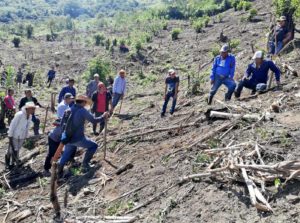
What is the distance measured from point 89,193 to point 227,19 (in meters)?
29.7

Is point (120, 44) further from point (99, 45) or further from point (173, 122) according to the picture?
point (173, 122)

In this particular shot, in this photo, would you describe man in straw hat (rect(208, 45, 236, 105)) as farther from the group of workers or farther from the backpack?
the backpack

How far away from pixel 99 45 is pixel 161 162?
33796mm

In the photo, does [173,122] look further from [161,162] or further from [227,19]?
[227,19]

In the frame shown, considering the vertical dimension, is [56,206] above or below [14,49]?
above

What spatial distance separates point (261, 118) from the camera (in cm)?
796

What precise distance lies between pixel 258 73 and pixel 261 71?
9 cm

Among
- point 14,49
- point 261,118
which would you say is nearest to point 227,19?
point 14,49

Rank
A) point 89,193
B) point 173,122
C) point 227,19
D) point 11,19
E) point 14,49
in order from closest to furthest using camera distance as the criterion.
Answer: point 89,193 → point 173,122 → point 227,19 → point 14,49 → point 11,19

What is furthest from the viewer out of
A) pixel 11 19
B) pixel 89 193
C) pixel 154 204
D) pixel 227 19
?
pixel 11 19

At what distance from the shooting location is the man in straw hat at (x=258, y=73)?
10.1m

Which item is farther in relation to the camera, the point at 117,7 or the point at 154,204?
the point at 117,7

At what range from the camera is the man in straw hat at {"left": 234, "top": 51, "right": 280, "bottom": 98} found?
1008cm

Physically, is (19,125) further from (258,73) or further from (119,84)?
(258,73)
